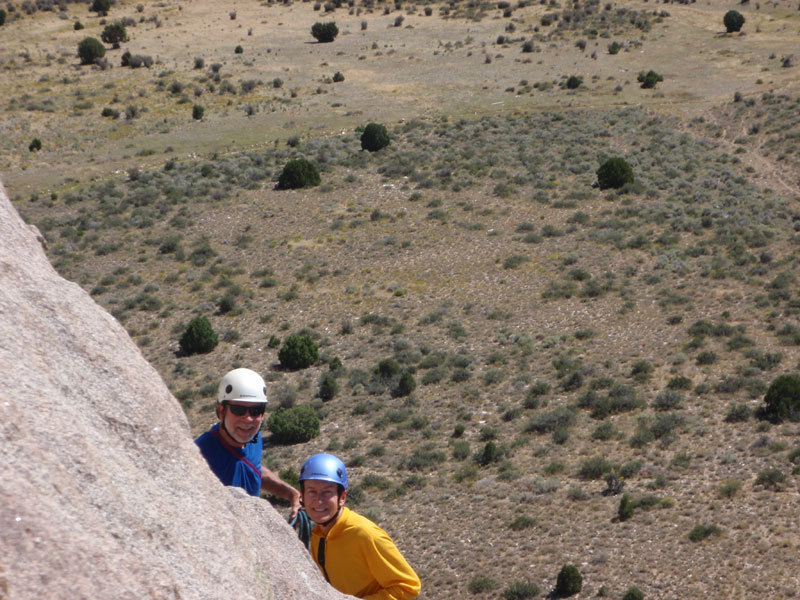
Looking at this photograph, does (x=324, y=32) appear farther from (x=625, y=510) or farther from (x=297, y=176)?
(x=625, y=510)

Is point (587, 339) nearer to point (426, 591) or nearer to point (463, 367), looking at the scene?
point (463, 367)

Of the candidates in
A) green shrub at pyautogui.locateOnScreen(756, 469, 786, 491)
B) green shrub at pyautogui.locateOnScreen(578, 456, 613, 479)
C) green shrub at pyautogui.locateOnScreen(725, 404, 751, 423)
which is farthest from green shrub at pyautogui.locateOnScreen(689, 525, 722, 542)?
green shrub at pyautogui.locateOnScreen(725, 404, 751, 423)

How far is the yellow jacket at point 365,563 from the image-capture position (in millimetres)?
5152

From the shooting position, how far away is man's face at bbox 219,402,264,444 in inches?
218

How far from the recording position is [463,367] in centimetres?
2242

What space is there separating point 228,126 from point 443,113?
11.7 metres

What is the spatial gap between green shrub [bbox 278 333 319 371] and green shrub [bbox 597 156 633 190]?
1671cm

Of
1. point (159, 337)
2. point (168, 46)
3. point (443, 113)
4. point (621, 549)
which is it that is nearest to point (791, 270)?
point (621, 549)

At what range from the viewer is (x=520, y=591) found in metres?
13.5

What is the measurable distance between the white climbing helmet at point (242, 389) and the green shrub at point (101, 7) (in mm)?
76569

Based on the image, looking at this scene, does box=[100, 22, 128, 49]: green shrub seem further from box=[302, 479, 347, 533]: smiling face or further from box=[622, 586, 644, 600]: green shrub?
box=[302, 479, 347, 533]: smiling face

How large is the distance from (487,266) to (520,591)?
1643 centimetres

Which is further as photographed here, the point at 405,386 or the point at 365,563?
the point at 405,386

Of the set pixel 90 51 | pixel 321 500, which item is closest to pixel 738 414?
pixel 321 500
